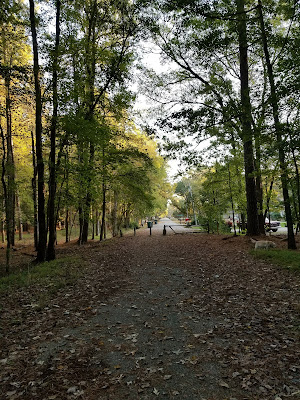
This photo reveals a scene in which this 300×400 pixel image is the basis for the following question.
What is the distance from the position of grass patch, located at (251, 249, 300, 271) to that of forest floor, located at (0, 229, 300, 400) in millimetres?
562

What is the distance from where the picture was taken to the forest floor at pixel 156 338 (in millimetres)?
2939

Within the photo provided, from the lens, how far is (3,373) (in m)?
3.29

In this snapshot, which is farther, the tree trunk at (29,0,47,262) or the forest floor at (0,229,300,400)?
the tree trunk at (29,0,47,262)

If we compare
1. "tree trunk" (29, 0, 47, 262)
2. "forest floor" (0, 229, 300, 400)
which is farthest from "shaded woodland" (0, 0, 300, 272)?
"forest floor" (0, 229, 300, 400)

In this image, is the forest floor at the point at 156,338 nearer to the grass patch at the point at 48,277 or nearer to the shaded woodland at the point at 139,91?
the grass patch at the point at 48,277

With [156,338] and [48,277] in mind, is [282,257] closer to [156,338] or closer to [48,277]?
[156,338]

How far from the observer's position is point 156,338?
13.4 feet

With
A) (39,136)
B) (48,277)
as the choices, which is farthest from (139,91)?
(48,277)

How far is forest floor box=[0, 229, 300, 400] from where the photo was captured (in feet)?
9.64

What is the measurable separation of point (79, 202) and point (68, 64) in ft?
22.7

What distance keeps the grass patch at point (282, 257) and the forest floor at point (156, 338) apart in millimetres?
562

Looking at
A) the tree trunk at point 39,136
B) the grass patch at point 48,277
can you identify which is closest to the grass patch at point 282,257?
the grass patch at point 48,277

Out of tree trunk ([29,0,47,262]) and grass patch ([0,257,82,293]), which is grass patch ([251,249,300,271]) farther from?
tree trunk ([29,0,47,262])

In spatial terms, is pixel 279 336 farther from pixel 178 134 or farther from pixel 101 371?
pixel 178 134
